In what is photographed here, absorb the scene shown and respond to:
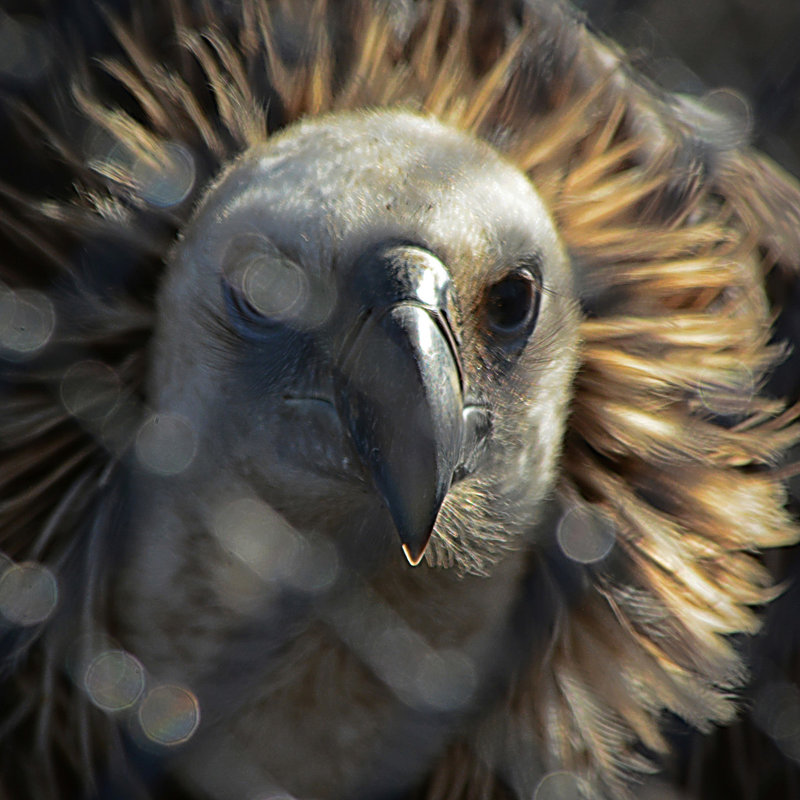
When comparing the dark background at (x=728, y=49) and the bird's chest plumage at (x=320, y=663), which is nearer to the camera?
the bird's chest plumage at (x=320, y=663)

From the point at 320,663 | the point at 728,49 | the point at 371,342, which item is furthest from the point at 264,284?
the point at 728,49

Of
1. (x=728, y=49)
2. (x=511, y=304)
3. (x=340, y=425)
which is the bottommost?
(x=340, y=425)

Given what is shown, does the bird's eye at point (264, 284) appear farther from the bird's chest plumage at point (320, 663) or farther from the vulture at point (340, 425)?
the bird's chest plumage at point (320, 663)

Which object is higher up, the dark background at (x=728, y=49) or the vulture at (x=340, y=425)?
the dark background at (x=728, y=49)

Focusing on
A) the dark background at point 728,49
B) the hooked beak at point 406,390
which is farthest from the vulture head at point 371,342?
the dark background at point 728,49

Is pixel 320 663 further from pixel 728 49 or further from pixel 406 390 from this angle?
pixel 728 49

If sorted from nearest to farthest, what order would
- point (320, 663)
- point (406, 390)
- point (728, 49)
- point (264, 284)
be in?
point (406, 390)
point (264, 284)
point (320, 663)
point (728, 49)

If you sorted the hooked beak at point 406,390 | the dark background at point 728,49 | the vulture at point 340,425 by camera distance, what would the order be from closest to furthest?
1. the hooked beak at point 406,390
2. the vulture at point 340,425
3. the dark background at point 728,49

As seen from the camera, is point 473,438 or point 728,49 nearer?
point 473,438
